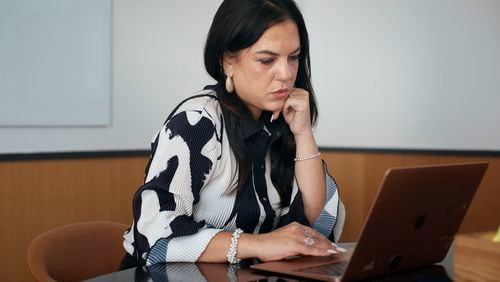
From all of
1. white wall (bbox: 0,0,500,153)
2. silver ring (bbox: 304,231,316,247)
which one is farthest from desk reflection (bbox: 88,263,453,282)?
white wall (bbox: 0,0,500,153)

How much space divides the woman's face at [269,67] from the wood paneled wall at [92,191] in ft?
5.23

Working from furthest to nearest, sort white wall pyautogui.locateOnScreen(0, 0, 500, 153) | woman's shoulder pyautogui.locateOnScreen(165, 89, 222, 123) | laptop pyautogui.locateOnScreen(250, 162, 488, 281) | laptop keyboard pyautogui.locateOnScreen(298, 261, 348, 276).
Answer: white wall pyautogui.locateOnScreen(0, 0, 500, 153) < woman's shoulder pyautogui.locateOnScreen(165, 89, 222, 123) < laptop keyboard pyautogui.locateOnScreen(298, 261, 348, 276) < laptop pyautogui.locateOnScreen(250, 162, 488, 281)

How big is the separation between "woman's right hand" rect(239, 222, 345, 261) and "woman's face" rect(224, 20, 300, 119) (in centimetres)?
44

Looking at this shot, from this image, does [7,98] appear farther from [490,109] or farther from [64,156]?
[490,109]

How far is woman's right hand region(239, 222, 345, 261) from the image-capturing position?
1.85 metres

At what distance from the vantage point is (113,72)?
12.3 feet

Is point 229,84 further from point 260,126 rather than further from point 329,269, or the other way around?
point 329,269

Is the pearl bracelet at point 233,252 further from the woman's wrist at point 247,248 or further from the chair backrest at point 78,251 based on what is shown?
the chair backrest at point 78,251

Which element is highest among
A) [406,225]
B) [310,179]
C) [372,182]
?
[406,225]

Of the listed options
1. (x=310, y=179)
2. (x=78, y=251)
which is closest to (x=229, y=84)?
(x=310, y=179)

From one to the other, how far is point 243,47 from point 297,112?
267 mm

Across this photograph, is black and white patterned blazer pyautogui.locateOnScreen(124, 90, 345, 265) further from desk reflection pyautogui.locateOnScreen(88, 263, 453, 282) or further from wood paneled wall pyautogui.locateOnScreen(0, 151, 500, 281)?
wood paneled wall pyautogui.locateOnScreen(0, 151, 500, 281)

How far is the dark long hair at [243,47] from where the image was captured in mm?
2139

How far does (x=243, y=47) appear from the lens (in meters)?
2.15
